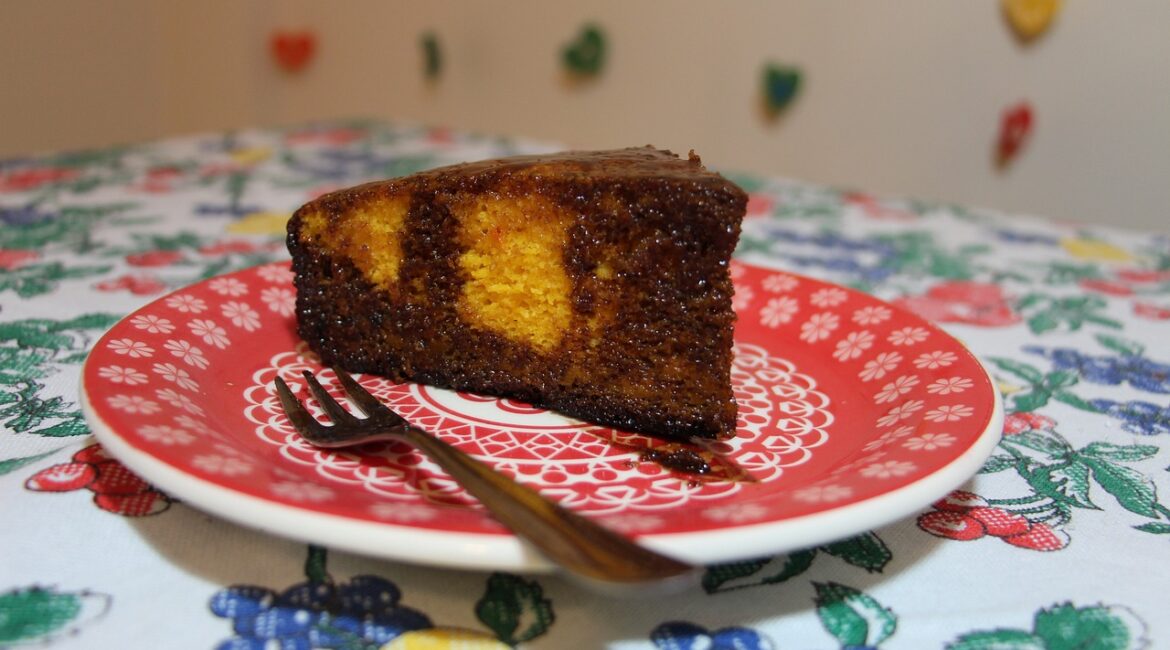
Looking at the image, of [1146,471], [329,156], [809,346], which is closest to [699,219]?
[809,346]

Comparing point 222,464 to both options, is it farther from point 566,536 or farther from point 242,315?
point 242,315

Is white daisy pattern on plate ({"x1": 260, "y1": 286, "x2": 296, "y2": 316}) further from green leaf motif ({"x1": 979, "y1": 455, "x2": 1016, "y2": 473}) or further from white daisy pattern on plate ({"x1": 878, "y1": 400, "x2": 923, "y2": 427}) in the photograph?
green leaf motif ({"x1": 979, "y1": 455, "x2": 1016, "y2": 473})

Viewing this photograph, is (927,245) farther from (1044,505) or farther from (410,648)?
(410,648)

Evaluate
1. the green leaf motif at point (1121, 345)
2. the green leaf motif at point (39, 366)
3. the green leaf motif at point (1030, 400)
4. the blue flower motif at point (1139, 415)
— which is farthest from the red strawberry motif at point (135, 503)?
the green leaf motif at point (1121, 345)

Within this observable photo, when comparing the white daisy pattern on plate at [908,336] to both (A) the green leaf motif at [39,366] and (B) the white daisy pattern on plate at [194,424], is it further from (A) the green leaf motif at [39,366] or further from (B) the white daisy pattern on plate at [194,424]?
(A) the green leaf motif at [39,366]

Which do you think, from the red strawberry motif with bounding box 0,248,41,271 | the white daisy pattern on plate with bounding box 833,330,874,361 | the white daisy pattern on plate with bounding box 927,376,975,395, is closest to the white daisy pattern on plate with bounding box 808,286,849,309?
the white daisy pattern on plate with bounding box 833,330,874,361
